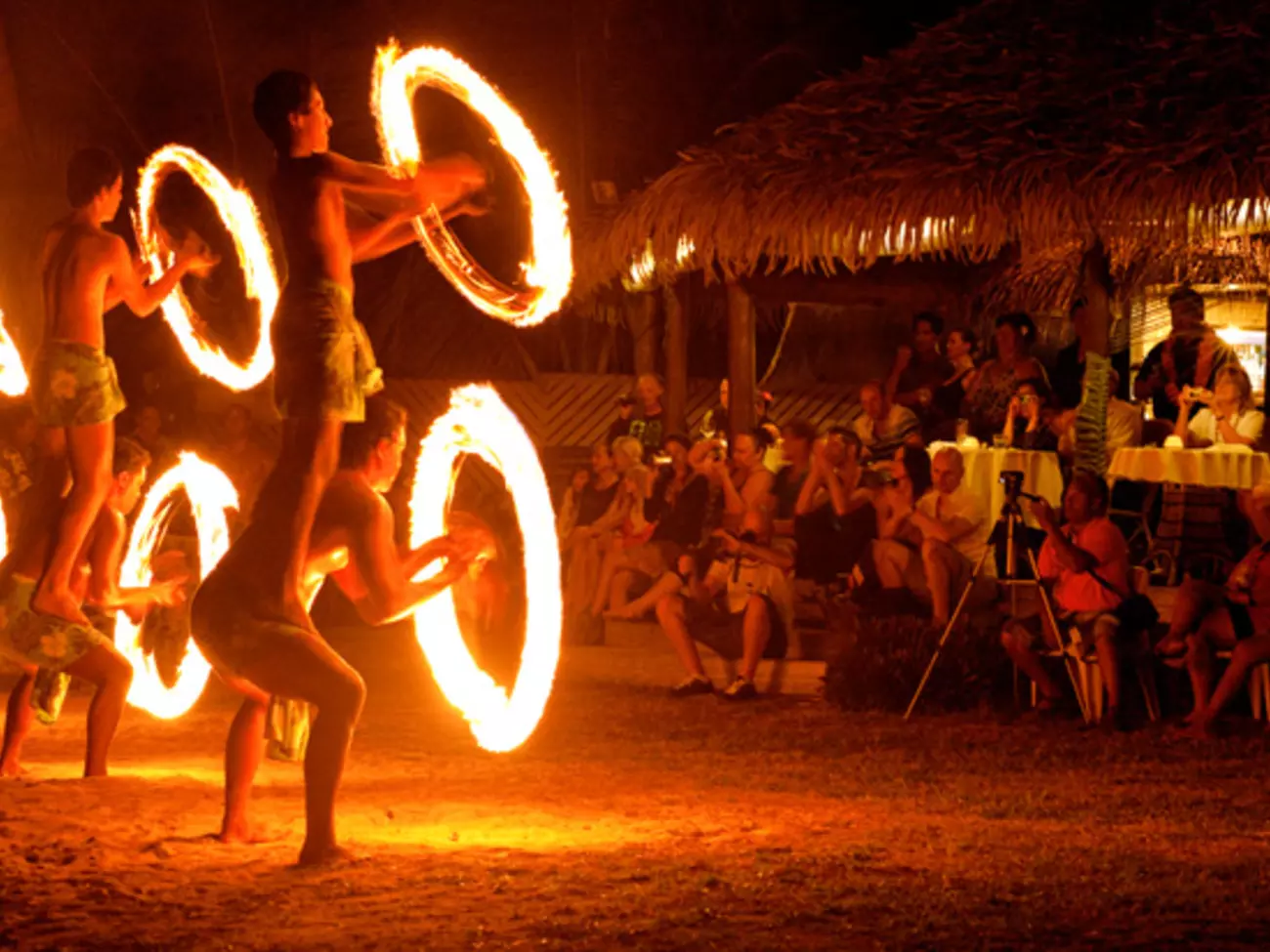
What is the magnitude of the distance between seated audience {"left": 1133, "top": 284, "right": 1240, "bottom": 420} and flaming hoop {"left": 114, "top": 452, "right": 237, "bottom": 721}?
6.67m

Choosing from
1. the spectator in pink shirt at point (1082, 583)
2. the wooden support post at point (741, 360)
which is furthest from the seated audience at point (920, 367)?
the spectator in pink shirt at point (1082, 583)

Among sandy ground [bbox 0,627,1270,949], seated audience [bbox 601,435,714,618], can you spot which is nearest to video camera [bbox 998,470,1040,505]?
sandy ground [bbox 0,627,1270,949]

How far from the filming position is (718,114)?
816 inches

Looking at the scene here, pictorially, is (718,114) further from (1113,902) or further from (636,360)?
(1113,902)

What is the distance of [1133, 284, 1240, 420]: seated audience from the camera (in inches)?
523

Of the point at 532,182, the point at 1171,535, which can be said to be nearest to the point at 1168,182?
the point at 1171,535

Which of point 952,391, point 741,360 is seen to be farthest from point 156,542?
point 952,391

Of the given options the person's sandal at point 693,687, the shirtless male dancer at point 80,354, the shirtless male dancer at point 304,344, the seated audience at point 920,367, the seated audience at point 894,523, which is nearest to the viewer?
the shirtless male dancer at point 304,344

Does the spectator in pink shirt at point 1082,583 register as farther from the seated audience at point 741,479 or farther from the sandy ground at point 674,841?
the seated audience at point 741,479

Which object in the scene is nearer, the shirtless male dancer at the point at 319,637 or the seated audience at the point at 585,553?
the shirtless male dancer at the point at 319,637

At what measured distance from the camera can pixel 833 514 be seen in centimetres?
1217

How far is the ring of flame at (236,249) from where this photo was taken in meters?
7.95

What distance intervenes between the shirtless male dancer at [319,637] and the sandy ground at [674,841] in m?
0.26

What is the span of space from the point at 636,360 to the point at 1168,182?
30.5ft
